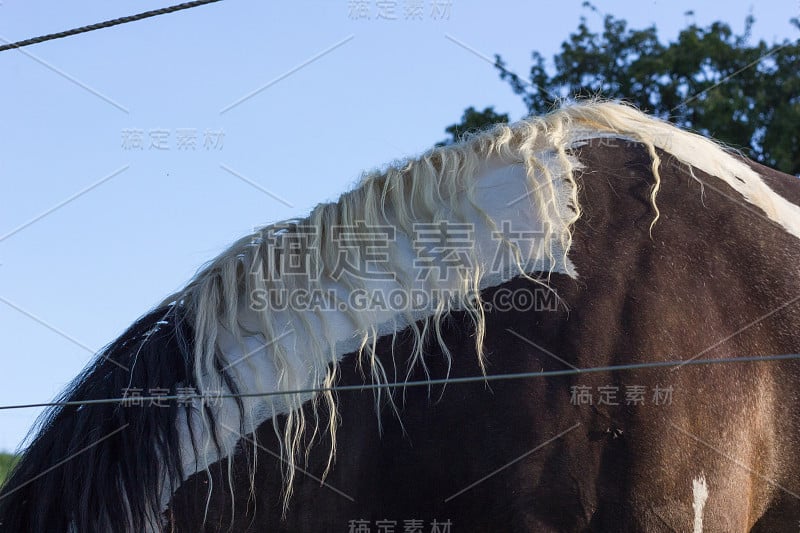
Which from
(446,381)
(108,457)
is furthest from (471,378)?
(108,457)

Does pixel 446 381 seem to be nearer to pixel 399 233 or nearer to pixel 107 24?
pixel 399 233

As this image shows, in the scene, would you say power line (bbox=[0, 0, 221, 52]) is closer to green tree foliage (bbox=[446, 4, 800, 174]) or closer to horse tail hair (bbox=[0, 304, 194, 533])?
horse tail hair (bbox=[0, 304, 194, 533])

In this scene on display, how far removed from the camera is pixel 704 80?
8.65 meters

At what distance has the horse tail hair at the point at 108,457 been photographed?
2.35 meters

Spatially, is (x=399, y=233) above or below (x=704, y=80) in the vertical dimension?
below

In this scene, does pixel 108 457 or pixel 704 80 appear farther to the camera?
pixel 704 80

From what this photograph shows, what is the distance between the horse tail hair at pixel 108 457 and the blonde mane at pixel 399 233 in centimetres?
10

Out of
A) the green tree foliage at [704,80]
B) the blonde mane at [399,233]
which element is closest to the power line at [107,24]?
the blonde mane at [399,233]

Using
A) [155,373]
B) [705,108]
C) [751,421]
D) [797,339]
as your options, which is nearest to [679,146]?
[797,339]

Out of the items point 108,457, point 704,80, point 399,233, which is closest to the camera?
point 108,457

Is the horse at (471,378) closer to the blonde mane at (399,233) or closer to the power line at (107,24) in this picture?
the blonde mane at (399,233)

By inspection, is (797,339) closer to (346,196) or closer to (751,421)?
(751,421)

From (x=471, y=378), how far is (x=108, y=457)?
1027 mm

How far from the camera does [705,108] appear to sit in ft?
26.3
